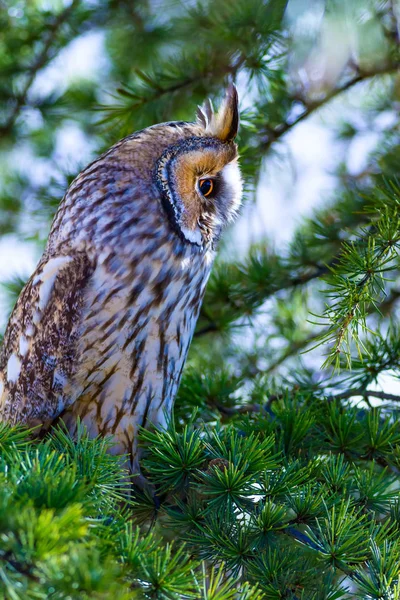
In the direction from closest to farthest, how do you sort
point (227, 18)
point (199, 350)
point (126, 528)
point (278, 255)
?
point (126, 528)
point (227, 18)
point (278, 255)
point (199, 350)

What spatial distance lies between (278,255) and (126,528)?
1357 millimetres

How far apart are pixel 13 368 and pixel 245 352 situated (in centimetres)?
99

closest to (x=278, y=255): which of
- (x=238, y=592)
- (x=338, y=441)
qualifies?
(x=338, y=441)

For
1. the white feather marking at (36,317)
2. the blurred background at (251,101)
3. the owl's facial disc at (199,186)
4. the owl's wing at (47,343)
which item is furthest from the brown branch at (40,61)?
the white feather marking at (36,317)

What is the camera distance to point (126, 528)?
42.7 inches

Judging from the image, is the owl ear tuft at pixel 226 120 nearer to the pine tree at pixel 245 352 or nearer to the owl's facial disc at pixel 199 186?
the owl's facial disc at pixel 199 186

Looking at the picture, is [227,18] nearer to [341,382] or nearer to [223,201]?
[223,201]

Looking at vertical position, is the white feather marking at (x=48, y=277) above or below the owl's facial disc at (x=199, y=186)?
below

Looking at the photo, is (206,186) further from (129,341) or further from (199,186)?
(129,341)

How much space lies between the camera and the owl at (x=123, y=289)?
170cm

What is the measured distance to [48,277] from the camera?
1.74 metres

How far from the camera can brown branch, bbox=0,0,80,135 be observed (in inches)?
106

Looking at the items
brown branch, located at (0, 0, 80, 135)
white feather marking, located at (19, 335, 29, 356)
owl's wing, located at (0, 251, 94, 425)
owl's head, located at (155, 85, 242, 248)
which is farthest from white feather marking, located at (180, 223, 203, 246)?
brown branch, located at (0, 0, 80, 135)

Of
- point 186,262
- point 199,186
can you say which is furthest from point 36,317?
point 199,186
